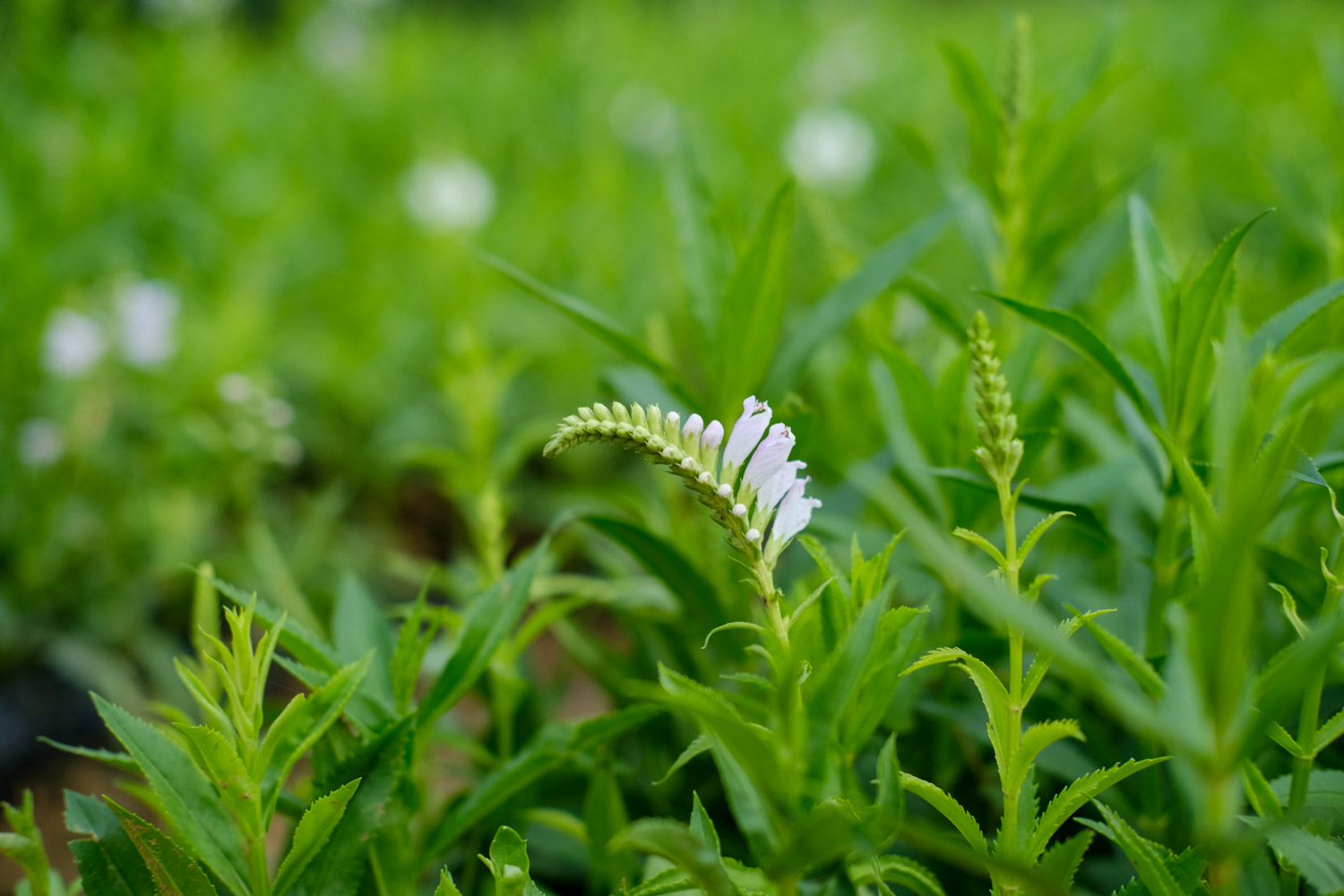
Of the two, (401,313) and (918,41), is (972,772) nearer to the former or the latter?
(401,313)

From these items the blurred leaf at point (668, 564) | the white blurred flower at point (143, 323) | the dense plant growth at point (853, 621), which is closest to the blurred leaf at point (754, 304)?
the dense plant growth at point (853, 621)

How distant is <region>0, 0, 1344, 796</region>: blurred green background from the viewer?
1.35m

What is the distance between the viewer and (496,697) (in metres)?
1.04

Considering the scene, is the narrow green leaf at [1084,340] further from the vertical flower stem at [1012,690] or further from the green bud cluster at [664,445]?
the green bud cluster at [664,445]

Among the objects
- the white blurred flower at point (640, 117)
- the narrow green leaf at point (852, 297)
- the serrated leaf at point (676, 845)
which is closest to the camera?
the serrated leaf at point (676, 845)

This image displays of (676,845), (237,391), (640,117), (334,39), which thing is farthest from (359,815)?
(334,39)

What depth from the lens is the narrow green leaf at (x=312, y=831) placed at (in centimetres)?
70

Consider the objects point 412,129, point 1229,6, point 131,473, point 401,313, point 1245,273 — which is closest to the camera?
point 1245,273

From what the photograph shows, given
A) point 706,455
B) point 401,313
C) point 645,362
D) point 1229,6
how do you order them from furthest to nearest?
point 1229,6 → point 401,313 → point 645,362 → point 706,455

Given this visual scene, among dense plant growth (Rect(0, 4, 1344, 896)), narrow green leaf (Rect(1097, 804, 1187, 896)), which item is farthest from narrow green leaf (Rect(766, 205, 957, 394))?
narrow green leaf (Rect(1097, 804, 1187, 896))

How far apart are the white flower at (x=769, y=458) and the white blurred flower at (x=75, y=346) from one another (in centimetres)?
174

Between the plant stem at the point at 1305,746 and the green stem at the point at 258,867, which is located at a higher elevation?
the plant stem at the point at 1305,746

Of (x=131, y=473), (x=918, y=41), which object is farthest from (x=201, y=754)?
(x=918, y=41)

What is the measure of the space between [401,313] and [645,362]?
Result: 177 cm
